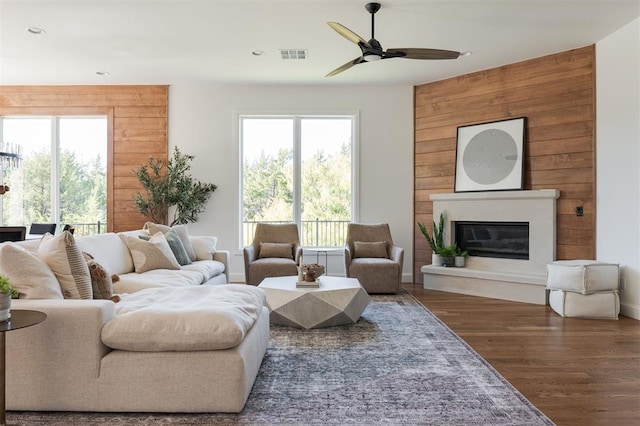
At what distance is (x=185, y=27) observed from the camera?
446 cm

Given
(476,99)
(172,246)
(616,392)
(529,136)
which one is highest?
(476,99)

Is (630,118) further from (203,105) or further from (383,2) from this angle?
(203,105)

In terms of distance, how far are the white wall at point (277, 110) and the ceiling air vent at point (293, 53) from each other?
130 centimetres

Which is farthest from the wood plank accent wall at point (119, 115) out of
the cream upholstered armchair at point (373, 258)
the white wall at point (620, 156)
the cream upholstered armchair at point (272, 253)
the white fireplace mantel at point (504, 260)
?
the white wall at point (620, 156)

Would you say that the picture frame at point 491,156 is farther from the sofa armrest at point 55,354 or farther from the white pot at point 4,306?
the white pot at point 4,306

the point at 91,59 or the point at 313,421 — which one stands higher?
the point at 91,59

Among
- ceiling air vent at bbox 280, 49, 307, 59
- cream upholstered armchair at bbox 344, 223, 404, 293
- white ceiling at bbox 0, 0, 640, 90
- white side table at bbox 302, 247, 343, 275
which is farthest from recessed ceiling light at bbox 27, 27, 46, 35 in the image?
cream upholstered armchair at bbox 344, 223, 404, 293

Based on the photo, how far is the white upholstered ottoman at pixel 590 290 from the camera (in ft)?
14.0

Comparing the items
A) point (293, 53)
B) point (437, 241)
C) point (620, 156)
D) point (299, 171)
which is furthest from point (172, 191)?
Answer: point (620, 156)

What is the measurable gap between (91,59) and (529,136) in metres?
5.56

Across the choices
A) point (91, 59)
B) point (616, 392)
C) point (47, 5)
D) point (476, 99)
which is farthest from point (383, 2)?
point (91, 59)

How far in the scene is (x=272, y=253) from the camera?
5.84m

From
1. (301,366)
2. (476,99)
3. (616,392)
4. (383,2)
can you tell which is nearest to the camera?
(616,392)

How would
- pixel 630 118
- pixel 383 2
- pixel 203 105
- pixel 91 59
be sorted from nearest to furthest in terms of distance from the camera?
→ pixel 383 2 < pixel 630 118 < pixel 91 59 < pixel 203 105
